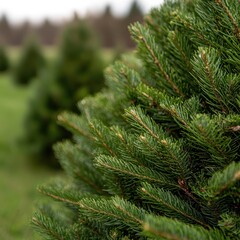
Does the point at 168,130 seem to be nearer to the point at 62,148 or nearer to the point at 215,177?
the point at 215,177

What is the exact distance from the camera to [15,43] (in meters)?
59.5

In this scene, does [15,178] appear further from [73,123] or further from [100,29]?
[100,29]

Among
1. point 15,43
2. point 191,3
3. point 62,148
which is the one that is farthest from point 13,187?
point 15,43

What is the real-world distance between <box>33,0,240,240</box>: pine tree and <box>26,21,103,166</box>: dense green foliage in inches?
329

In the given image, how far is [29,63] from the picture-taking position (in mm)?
25641

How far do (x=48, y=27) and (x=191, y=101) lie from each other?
62.8 metres

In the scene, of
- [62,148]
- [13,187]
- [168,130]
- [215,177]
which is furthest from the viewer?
[13,187]

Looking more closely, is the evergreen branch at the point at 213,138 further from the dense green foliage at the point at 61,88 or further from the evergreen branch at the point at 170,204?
the dense green foliage at the point at 61,88

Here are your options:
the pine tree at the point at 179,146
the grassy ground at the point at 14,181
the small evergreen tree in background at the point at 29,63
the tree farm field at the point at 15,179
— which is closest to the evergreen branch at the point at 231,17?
the pine tree at the point at 179,146

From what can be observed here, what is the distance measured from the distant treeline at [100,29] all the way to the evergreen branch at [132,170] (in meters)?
31.9

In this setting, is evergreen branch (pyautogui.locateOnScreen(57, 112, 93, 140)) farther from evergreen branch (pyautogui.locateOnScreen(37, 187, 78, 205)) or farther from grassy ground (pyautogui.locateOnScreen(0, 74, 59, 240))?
grassy ground (pyautogui.locateOnScreen(0, 74, 59, 240))

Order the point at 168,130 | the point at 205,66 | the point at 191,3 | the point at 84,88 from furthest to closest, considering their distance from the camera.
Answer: the point at 84,88 < the point at 191,3 < the point at 168,130 < the point at 205,66

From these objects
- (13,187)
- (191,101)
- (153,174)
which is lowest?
(153,174)

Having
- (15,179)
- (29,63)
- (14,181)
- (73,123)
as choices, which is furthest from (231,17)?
(29,63)
